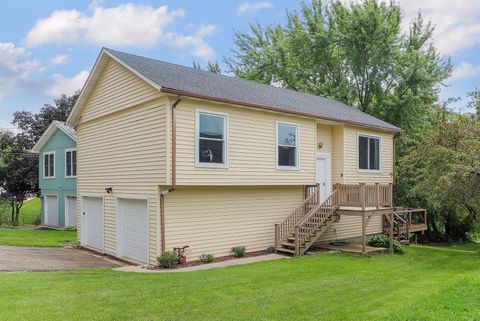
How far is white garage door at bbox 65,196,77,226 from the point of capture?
22703mm

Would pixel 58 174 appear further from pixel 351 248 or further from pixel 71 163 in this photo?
pixel 351 248

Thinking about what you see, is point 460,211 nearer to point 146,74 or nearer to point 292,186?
point 292,186

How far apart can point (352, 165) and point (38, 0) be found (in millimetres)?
14179

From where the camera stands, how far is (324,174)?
1616cm

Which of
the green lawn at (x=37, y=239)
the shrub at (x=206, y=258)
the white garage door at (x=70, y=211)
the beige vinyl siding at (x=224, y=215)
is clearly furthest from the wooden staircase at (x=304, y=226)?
the white garage door at (x=70, y=211)

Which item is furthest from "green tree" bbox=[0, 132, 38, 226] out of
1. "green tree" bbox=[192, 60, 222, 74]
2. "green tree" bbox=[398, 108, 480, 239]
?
"green tree" bbox=[398, 108, 480, 239]

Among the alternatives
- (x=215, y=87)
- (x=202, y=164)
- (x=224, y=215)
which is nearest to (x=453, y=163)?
(x=224, y=215)

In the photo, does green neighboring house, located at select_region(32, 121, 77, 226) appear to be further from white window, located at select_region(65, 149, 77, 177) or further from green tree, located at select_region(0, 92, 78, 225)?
green tree, located at select_region(0, 92, 78, 225)

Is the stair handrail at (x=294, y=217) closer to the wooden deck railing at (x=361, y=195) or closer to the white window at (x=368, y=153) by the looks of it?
the wooden deck railing at (x=361, y=195)

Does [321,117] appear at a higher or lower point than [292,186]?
higher

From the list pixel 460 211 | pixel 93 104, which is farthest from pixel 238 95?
pixel 460 211

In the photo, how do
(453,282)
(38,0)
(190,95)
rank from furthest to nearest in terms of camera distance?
(38,0), (190,95), (453,282)

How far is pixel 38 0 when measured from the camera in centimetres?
1576

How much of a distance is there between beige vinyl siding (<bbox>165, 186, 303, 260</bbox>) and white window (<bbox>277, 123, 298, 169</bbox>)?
0.93 metres
